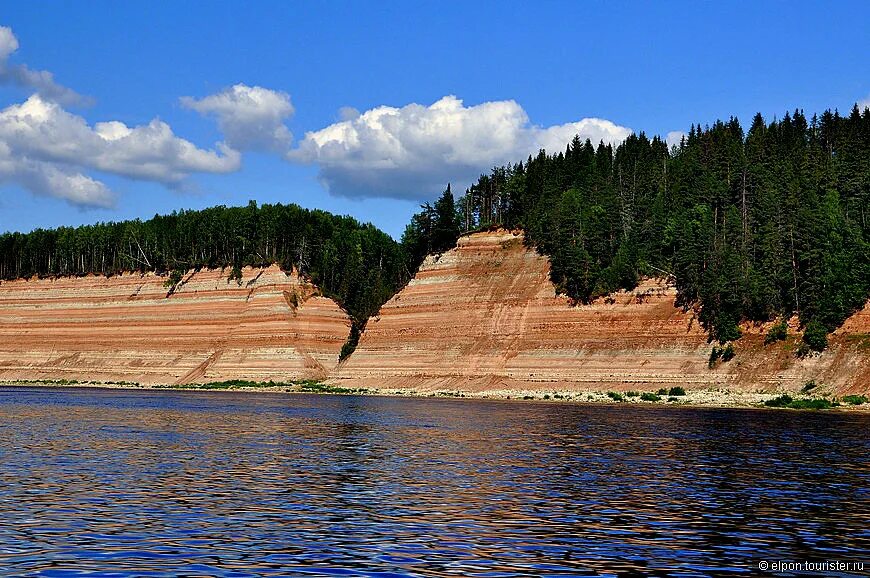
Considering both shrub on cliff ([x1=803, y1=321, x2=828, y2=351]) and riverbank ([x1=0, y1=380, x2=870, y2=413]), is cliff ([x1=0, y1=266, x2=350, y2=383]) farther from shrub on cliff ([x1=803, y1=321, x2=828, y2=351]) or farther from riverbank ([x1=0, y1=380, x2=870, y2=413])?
shrub on cliff ([x1=803, y1=321, x2=828, y2=351])

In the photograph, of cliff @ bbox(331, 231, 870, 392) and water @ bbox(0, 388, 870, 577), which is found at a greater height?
cliff @ bbox(331, 231, 870, 392)

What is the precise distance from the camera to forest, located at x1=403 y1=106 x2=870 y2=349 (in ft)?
289

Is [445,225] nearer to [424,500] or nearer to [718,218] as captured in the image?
[718,218]

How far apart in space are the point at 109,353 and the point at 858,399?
99320mm

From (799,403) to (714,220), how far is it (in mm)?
37565

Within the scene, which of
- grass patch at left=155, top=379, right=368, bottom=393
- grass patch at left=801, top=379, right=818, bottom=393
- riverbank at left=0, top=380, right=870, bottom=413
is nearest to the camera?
riverbank at left=0, top=380, right=870, bottom=413

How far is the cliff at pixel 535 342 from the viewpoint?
82688 millimetres

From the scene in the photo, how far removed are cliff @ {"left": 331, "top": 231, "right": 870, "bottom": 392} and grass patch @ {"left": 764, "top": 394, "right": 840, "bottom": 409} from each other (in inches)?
105

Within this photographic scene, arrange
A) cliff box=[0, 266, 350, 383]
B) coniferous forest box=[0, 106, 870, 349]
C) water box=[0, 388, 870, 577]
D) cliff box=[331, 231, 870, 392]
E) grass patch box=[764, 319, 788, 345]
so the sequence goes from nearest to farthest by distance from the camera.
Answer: water box=[0, 388, 870, 577] → cliff box=[331, 231, 870, 392] → grass patch box=[764, 319, 788, 345] → coniferous forest box=[0, 106, 870, 349] → cliff box=[0, 266, 350, 383]

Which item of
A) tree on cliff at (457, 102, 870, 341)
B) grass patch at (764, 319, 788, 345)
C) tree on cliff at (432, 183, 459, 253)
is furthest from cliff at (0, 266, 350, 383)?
grass patch at (764, 319, 788, 345)

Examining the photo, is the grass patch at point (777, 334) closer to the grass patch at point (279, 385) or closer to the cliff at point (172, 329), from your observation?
the grass patch at point (279, 385)

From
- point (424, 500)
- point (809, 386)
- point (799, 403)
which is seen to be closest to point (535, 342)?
point (809, 386)

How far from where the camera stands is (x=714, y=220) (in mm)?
108562

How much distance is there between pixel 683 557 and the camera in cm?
1753
